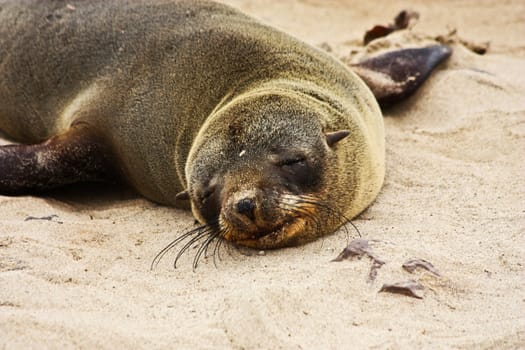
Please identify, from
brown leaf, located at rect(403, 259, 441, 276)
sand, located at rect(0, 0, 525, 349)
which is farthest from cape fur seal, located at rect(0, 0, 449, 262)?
brown leaf, located at rect(403, 259, 441, 276)

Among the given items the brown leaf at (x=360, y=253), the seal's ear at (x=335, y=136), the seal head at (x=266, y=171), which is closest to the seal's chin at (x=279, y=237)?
the seal head at (x=266, y=171)

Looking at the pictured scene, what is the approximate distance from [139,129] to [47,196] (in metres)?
0.72

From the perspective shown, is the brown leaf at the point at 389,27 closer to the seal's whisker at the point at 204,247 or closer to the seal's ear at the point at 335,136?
the seal's ear at the point at 335,136

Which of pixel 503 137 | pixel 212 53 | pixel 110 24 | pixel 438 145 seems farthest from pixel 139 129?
pixel 503 137

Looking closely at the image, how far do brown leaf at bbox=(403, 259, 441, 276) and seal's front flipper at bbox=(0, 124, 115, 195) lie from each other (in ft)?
7.74

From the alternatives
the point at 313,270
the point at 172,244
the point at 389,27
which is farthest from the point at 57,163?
the point at 389,27

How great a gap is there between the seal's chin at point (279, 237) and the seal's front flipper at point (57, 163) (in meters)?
1.58

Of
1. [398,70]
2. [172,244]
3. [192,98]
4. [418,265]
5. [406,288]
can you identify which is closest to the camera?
[406,288]

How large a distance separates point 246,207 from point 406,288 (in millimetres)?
788

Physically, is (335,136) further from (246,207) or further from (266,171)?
(246,207)

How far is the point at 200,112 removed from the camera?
15.4 feet

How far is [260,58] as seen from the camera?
4.77m

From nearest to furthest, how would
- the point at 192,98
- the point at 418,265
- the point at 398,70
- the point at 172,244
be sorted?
the point at 418,265
the point at 172,244
the point at 192,98
the point at 398,70

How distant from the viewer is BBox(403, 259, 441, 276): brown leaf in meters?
3.52
